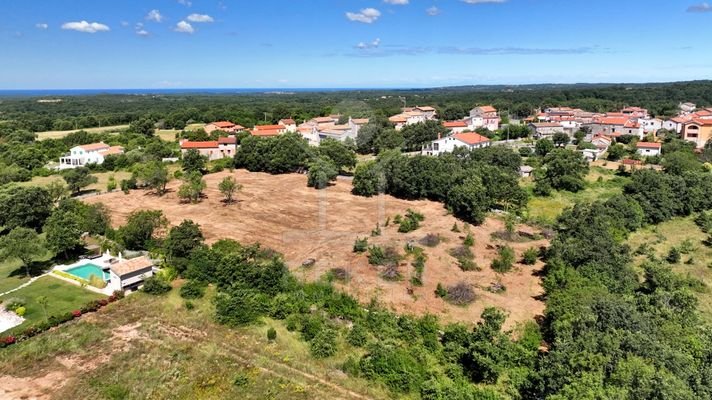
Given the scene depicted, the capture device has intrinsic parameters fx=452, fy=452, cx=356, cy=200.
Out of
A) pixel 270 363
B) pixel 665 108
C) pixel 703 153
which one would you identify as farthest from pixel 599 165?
pixel 665 108

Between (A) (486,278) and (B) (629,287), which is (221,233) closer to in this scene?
(A) (486,278)

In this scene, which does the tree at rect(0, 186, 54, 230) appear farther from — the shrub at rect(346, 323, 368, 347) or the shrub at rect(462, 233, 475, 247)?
the shrub at rect(462, 233, 475, 247)

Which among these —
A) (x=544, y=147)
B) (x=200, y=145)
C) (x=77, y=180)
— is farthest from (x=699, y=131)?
(x=77, y=180)

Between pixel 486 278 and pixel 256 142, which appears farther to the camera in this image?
pixel 256 142

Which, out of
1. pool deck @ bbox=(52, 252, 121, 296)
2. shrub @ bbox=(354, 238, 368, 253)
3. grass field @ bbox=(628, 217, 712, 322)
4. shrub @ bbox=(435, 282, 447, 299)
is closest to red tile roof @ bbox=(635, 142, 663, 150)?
grass field @ bbox=(628, 217, 712, 322)

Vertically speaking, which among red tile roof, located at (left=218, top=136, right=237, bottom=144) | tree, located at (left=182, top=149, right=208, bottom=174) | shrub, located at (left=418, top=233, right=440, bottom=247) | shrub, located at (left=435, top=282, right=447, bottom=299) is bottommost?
shrub, located at (left=435, top=282, right=447, bottom=299)

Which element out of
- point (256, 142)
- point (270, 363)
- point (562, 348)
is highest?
point (256, 142)
